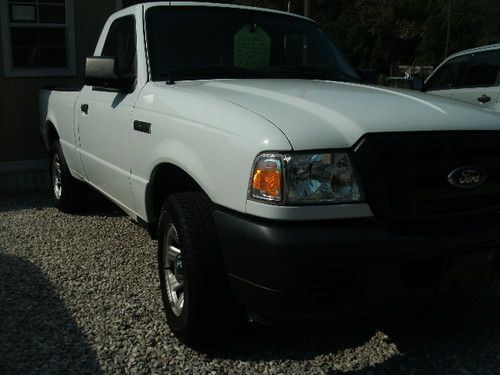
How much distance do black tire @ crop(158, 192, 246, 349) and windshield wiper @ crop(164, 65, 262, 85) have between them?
0.94 metres

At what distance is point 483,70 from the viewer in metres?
7.45

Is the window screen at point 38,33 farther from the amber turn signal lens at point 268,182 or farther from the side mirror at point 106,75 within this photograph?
the amber turn signal lens at point 268,182

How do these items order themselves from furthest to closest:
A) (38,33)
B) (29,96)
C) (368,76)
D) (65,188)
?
(38,33) → (29,96) → (65,188) → (368,76)

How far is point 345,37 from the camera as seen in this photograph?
57781 millimetres

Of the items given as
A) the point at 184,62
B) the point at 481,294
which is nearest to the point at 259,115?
the point at 184,62

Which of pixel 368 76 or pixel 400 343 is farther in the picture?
pixel 368 76

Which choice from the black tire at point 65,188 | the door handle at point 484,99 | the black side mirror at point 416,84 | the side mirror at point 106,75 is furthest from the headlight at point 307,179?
the door handle at point 484,99

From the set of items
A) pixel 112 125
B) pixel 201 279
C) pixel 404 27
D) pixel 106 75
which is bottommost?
pixel 201 279

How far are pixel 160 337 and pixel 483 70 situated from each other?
19.4ft

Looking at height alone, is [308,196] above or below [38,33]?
below

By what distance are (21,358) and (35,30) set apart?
18.3 ft

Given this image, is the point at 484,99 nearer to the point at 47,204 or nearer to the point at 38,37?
the point at 47,204

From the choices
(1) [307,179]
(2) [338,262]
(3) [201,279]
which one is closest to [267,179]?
(1) [307,179]

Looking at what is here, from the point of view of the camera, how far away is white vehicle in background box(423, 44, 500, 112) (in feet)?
23.3
